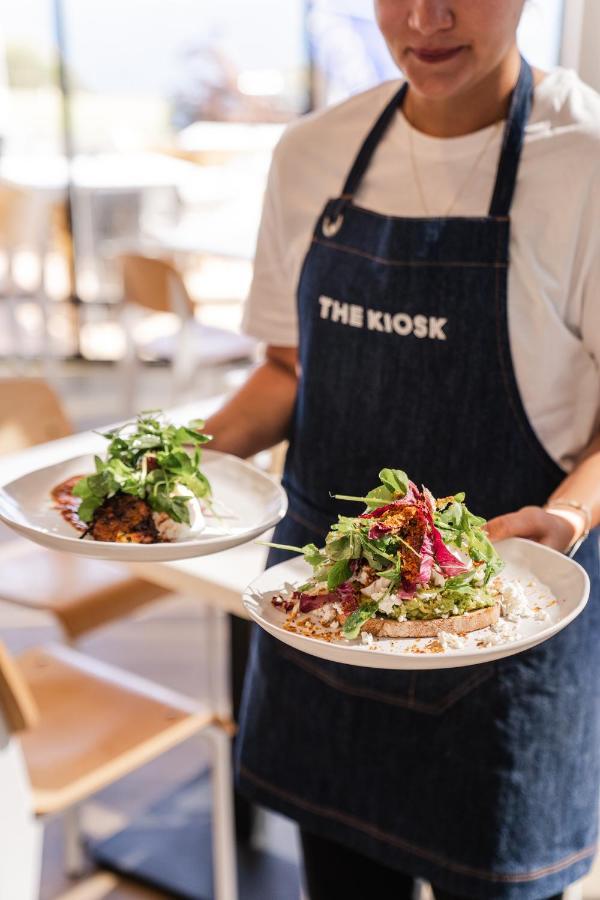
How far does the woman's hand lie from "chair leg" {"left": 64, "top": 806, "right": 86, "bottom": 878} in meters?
1.67

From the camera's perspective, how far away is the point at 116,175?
19.9ft

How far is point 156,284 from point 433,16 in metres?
3.50

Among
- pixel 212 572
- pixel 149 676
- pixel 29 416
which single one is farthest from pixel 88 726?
pixel 149 676

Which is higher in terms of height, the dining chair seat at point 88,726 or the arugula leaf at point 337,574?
the arugula leaf at point 337,574

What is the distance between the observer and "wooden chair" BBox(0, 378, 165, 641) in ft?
8.02

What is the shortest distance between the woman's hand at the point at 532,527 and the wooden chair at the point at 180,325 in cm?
350

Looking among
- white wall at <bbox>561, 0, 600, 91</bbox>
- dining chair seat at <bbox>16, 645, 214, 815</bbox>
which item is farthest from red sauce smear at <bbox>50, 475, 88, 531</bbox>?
white wall at <bbox>561, 0, 600, 91</bbox>

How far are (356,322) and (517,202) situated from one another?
0.22 m

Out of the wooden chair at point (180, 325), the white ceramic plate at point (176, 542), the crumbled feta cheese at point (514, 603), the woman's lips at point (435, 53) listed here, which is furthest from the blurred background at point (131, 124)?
the crumbled feta cheese at point (514, 603)

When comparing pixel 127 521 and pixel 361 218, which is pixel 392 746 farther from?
pixel 361 218

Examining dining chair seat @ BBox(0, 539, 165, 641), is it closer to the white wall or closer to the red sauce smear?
the red sauce smear

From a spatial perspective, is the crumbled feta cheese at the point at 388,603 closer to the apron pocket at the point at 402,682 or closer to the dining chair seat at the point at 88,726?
the apron pocket at the point at 402,682

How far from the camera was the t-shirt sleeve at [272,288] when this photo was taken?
1.45m

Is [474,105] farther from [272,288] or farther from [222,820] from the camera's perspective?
[222,820]
